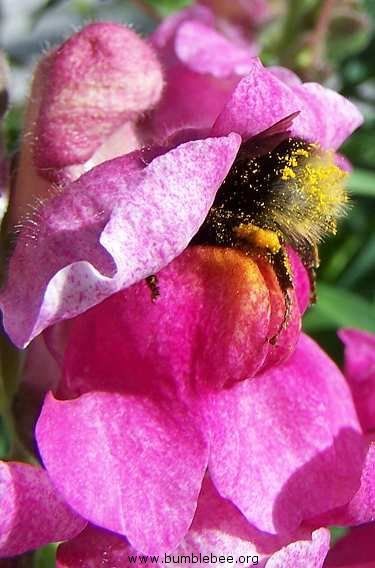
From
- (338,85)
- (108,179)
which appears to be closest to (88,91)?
(108,179)

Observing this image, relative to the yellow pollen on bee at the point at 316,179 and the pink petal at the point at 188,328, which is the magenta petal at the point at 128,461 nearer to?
the pink petal at the point at 188,328

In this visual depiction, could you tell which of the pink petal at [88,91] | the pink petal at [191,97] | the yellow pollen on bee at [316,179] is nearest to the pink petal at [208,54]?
the pink petal at [191,97]

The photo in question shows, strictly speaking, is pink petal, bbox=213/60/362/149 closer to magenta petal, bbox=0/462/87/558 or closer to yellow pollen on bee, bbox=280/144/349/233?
yellow pollen on bee, bbox=280/144/349/233

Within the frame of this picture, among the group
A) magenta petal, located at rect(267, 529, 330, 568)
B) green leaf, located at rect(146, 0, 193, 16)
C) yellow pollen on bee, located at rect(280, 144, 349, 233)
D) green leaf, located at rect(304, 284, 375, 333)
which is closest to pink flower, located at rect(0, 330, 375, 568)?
magenta petal, located at rect(267, 529, 330, 568)

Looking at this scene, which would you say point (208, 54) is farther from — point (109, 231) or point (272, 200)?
point (109, 231)

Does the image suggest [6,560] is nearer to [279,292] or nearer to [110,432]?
[110,432]

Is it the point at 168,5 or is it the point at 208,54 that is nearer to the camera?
the point at 208,54

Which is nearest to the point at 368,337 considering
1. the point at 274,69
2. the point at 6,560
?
the point at 274,69
